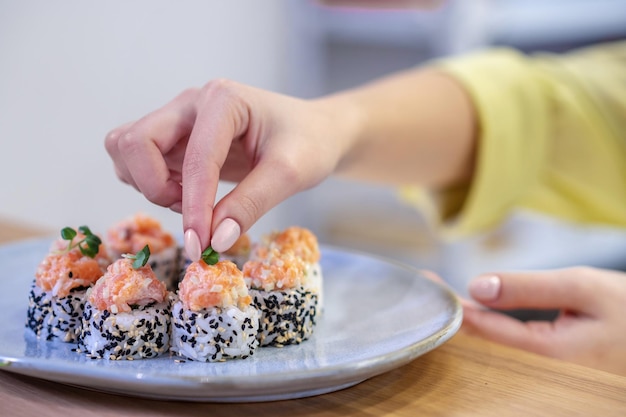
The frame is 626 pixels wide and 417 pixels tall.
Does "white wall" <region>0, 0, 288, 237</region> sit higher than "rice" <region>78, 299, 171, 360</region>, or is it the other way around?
"white wall" <region>0, 0, 288, 237</region>

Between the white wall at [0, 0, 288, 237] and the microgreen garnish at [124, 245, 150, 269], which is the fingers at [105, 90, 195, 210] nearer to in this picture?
the microgreen garnish at [124, 245, 150, 269]

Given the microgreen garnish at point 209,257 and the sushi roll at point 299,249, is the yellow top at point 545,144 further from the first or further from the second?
the microgreen garnish at point 209,257

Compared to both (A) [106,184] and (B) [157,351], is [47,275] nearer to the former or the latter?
(B) [157,351]

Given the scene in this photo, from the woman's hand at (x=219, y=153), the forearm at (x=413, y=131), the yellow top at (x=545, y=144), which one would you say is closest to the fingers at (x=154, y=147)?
the woman's hand at (x=219, y=153)

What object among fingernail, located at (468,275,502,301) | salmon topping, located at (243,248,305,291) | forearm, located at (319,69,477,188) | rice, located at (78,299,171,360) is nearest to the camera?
rice, located at (78,299,171,360)

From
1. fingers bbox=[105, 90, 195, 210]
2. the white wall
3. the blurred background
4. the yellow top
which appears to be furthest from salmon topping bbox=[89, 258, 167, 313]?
the white wall

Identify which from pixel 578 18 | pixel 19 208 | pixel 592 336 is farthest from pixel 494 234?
pixel 592 336
